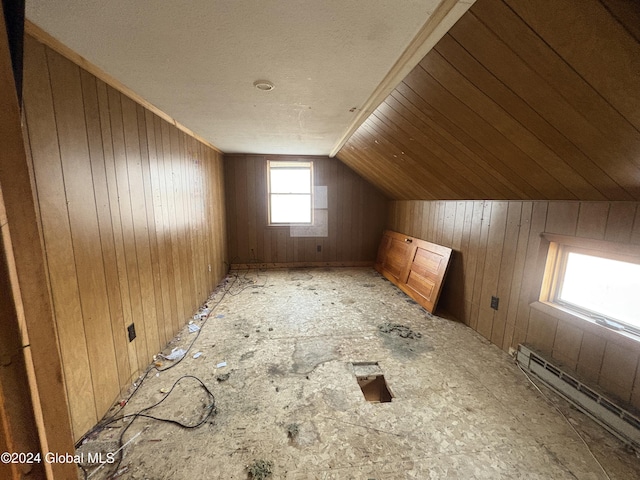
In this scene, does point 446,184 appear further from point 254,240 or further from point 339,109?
point 254,240

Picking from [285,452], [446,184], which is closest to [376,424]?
[285,452]

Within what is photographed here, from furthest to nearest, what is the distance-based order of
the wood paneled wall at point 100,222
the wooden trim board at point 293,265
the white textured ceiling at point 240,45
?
the wooden trim board at point 293,265, the wood paneled wall at point 100,222, the white textured ceiling at point 240,45

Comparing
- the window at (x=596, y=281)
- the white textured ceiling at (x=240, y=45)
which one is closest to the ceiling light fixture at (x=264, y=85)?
the white textured ceiling at (x=240, y=45)

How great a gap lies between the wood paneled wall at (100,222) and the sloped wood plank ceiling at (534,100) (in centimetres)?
185

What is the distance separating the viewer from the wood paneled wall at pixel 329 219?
447 cm

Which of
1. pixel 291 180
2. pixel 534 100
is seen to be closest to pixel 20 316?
pixel 534 100

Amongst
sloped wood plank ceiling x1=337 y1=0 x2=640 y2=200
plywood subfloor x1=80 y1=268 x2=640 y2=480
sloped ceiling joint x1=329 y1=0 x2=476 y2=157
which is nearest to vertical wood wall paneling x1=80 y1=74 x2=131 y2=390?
plywood subfloor x1=80 y1=268 x2=640 y2=480

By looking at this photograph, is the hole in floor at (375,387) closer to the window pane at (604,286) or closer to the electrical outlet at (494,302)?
the electrical outlet at (494,302)

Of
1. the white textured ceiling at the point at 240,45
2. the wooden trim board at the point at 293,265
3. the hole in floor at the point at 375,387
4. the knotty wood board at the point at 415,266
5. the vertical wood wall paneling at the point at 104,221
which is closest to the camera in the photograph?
the white textured ceiling at the point at 240,45

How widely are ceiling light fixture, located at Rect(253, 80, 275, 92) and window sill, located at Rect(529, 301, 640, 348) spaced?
2.51 m

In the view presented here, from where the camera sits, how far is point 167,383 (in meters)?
1.77

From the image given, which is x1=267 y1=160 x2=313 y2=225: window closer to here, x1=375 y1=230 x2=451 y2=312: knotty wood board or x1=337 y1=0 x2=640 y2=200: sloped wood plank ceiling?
x1=375 y1=230 x2=451 y2=312: knotty wood board

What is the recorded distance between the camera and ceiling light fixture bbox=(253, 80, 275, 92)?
163cm

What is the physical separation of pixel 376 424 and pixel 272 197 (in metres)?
3.95
